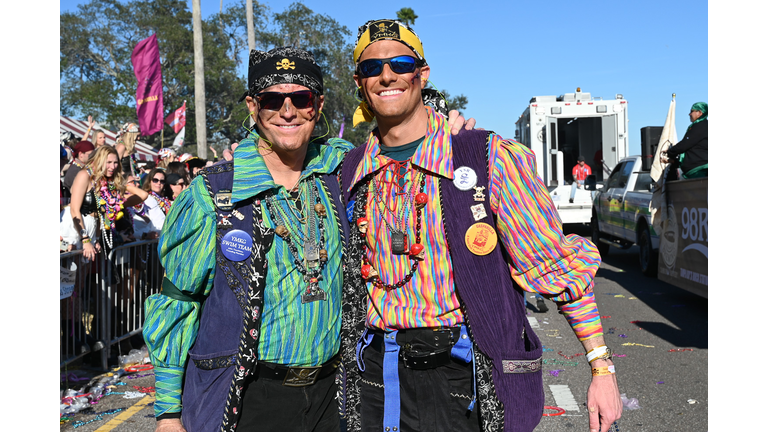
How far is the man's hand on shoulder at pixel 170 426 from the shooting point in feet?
7.36

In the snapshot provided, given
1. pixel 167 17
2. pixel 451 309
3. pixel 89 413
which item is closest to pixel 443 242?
pixel 451 309

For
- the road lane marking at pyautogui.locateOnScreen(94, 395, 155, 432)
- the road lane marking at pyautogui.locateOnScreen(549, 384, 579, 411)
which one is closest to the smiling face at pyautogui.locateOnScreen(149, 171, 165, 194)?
the road lane marking at pyautogui.locateOnScreen(94, 395, 155, 432)

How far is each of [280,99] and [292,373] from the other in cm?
105

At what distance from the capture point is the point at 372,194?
2.52m

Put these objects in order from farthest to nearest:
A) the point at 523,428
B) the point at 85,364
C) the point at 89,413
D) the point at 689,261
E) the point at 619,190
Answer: the point at 619,190, the point at 689,261, the point at 85,364, the point at 89,413, the point at 523,428

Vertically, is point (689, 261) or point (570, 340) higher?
point (689, 261)

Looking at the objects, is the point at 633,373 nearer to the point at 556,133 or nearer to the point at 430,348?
the point at 430,348

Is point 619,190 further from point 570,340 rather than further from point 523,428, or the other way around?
point 523,428

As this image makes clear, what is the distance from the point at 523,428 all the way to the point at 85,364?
5.45 m

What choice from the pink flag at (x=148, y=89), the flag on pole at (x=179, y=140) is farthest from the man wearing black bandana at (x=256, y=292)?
the flag on pole at (x=179, y=140)

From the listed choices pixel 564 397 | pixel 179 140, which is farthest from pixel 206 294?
pixel 179 140

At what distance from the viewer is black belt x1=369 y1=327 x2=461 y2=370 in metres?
2.31

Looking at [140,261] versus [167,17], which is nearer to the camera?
[140,261]

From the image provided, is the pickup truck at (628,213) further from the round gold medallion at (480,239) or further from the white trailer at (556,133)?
the round gold medallion at (480,239)
